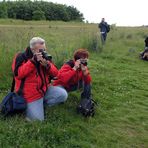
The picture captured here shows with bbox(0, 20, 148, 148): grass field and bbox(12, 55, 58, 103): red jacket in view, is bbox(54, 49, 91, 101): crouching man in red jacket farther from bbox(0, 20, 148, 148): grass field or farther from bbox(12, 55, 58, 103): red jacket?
bbox(12, 55, 58, 103): red jacket

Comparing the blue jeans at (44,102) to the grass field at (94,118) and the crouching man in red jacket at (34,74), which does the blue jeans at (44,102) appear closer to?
the crouching man in red jacket at (34,74)

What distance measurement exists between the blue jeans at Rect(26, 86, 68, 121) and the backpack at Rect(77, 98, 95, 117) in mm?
452

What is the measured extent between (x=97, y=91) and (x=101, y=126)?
250 cm

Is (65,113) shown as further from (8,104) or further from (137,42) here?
(137,42)

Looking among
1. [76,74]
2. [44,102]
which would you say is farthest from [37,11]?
[44,102]

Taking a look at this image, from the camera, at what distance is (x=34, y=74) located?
261 inches

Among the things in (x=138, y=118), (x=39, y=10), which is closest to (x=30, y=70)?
(x=138, y=118)

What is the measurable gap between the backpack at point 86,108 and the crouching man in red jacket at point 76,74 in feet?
0.76

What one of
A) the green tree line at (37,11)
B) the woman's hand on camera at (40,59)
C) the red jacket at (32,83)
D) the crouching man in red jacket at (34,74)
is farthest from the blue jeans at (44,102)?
the green tree line at (37,11)

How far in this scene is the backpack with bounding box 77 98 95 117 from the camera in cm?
720

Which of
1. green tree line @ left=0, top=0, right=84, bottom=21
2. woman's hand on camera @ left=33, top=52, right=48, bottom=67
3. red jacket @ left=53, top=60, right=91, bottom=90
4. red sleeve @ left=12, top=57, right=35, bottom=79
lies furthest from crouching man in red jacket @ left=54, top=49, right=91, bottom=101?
green tree line @ left=0, top=0, right=84, bottom=21

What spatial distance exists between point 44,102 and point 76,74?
2.93 ft

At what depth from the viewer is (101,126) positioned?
278 inches

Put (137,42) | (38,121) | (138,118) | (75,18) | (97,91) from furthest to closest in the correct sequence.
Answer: (75,18), (137,42), (97,91), (138,118), (38,121)
